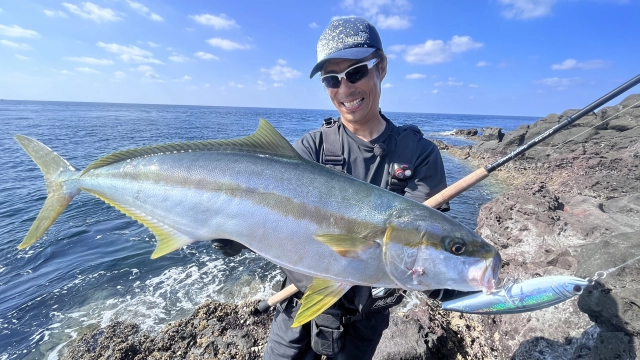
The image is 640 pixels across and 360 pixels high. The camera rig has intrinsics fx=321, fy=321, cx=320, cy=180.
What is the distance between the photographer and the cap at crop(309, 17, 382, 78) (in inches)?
103

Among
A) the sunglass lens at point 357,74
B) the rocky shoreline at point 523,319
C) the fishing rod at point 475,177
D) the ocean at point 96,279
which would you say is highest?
the sunglass lens at point 357,74

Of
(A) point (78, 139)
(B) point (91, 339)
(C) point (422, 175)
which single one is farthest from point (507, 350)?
(A) point (78, 139)

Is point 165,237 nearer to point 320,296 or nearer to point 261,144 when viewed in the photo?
point 261,144

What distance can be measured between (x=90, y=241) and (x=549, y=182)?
18144 mm

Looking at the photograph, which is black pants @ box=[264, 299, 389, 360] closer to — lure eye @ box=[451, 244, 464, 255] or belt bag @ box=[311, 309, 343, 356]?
belt bag @ box=[311, 309, 343, 356]

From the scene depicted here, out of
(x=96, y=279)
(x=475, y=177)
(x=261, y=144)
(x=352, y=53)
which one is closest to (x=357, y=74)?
(x=352, y=53)

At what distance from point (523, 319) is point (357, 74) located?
3962 millimetres

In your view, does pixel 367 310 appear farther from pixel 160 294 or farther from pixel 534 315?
pixel 160 294

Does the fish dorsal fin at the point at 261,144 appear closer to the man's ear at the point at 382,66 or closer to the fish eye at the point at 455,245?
the fish eye at the point at 455,245

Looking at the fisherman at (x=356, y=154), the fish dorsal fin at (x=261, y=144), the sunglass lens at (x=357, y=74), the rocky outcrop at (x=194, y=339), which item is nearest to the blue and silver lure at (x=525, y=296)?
the fisherman at (x=356, y=154)

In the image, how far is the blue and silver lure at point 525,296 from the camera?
2.43 m

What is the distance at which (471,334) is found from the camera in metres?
4.75

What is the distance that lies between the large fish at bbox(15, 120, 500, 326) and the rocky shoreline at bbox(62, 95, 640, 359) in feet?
8.22

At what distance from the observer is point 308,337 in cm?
298
